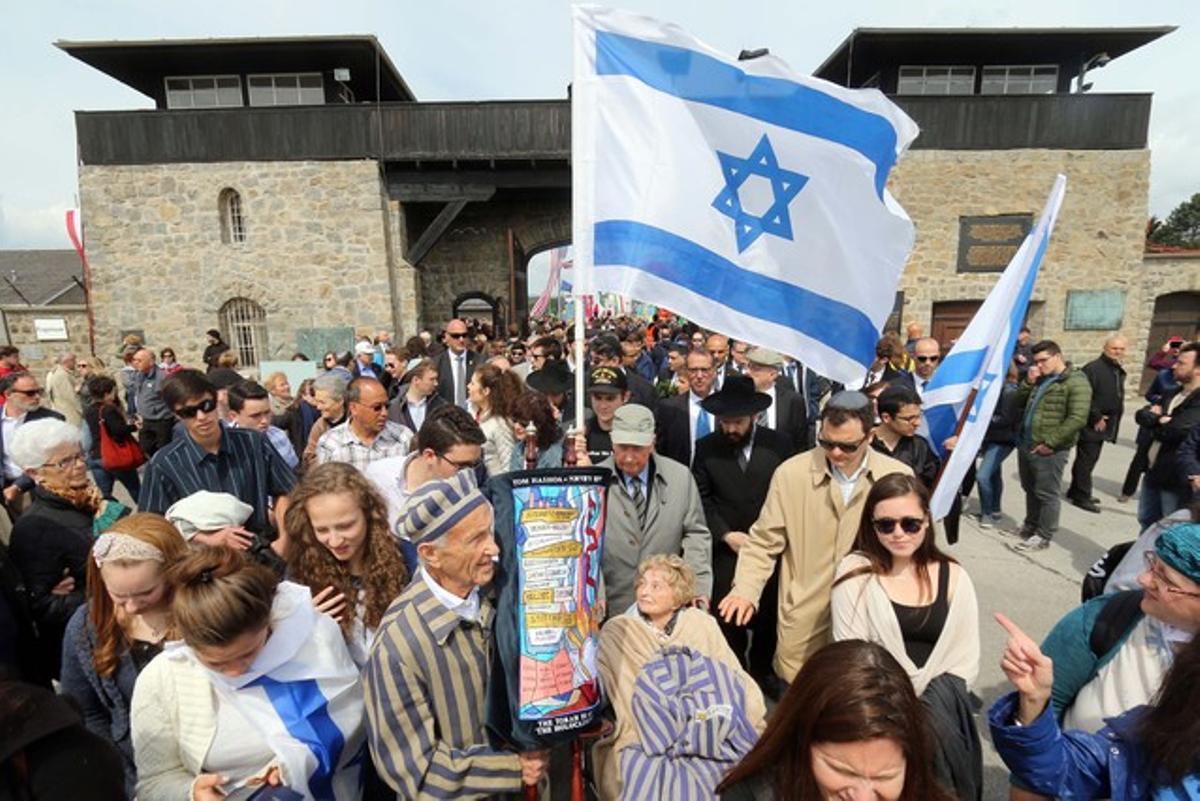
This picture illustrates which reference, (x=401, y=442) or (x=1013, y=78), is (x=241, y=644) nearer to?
(x=401, y=442)

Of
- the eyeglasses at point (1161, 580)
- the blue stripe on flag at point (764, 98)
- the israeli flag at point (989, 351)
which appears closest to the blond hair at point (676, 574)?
the israeli flag at point (989, 351)

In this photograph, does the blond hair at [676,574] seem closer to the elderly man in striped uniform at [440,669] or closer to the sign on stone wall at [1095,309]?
the elderly man in striped uniform at [440,669]

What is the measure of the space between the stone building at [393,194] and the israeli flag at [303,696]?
1359 centimetres

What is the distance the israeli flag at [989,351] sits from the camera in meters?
3.11

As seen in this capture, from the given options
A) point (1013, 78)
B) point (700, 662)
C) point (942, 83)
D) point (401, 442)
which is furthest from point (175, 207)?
point (1013, 78)

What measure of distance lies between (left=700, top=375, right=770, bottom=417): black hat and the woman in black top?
5.57 m

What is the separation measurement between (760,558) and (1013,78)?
20068 millimetres

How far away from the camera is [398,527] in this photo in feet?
5.76

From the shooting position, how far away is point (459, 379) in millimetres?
6801

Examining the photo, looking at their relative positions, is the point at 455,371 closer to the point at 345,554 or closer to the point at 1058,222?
the point at 345,554

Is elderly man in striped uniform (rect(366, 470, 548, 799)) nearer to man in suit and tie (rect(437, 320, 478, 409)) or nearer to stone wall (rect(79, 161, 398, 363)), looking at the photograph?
man in suit and tie (rect(437, 320, 478, 409))

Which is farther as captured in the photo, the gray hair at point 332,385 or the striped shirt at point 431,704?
the gray hair at point 332,385

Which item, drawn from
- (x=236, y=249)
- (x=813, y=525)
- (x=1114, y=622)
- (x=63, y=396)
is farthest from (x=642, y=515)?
(x=236, y=249)

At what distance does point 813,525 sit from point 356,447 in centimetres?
263
